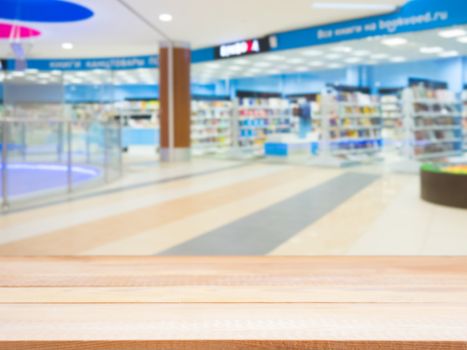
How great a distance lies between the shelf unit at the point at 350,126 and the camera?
11.8m

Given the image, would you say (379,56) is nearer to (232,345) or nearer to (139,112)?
(139,112)

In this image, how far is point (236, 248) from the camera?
4.04 metres

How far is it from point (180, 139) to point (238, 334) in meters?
12.0

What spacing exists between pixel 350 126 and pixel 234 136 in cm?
359

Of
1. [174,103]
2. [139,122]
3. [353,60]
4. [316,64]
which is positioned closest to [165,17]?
[174,103]

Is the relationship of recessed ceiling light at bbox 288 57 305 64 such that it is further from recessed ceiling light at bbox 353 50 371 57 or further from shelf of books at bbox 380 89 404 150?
shelf of books at bbox 380 89 404 150

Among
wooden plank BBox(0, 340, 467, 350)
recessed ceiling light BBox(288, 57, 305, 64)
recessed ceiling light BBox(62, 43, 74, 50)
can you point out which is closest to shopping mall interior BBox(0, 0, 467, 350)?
wooden plank BBox(0, 340, 467, 350)

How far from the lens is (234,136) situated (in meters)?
14.9

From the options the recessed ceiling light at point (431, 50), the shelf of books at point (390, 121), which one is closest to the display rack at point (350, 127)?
the recessed ceiling light at point (431, 50)

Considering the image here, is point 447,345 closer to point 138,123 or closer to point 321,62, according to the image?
point 321,62

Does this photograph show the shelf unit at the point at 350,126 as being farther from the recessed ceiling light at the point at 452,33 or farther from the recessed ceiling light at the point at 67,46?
the recessed ceiling light at the point at 67,46

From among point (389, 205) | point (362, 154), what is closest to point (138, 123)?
point (362, 154)

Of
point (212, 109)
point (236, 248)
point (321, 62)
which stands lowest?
point (236, 248)

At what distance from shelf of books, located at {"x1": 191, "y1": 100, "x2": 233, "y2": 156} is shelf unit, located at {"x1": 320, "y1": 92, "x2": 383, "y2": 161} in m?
3.62
